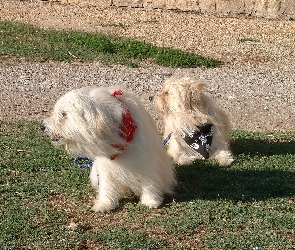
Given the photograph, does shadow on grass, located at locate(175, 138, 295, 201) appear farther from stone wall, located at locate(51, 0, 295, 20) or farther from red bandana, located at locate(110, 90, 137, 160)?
stone wall, located at locate(51, 0, 295, 20)

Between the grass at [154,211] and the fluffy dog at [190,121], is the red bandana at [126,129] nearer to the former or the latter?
the grass at [154,211]

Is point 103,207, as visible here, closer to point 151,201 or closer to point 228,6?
point 151,201

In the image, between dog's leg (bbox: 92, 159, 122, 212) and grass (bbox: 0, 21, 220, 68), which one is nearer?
dog's leg (bbox: 92, 159, 122, 212)

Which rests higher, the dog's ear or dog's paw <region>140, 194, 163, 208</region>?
the dog's ear

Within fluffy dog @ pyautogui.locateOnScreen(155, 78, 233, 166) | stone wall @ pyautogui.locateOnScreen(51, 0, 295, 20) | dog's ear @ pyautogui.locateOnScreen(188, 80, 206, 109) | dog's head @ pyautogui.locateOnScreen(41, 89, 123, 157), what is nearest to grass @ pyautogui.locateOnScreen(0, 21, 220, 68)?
stone wall @ pyautogui.locateOnScreen(51, 0, 295, 20)

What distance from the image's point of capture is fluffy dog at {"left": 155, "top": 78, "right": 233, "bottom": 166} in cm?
741

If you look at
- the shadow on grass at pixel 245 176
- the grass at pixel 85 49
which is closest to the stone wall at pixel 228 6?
the grass at pixel 85 49

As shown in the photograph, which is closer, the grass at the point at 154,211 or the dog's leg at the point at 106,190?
the grass at the point at 154,211

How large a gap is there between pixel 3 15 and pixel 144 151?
11116 millimetres

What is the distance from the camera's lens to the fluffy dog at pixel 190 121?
741 cm

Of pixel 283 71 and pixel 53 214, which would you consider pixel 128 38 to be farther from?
pixel 53 214

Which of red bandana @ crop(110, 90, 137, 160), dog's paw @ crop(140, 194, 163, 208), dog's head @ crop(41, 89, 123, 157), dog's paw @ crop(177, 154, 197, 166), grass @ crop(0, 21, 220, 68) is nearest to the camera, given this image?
dog's head @ crop(41, 89, 123, 157)

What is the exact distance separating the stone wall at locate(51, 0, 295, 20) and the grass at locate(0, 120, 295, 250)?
10.0 meters

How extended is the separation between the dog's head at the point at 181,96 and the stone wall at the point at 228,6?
1041 centimetres
